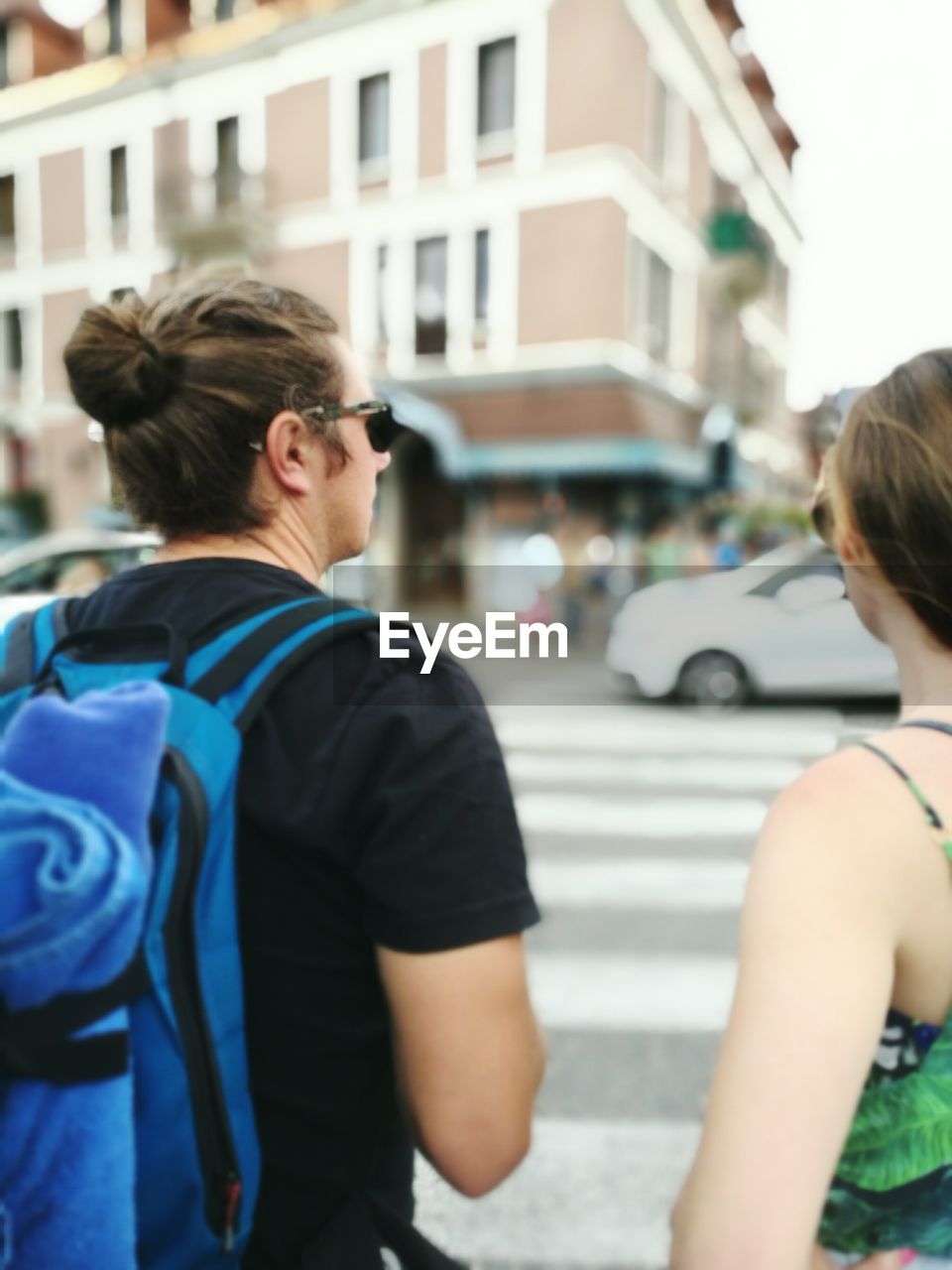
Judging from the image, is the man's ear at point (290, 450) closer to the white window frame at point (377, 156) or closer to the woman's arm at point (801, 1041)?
the woman's arm at point (801, 1041)

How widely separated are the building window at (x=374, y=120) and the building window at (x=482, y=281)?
2.36 m

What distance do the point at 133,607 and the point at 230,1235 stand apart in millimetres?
602

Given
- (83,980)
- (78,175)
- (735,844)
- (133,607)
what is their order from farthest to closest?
1. (78,175)
2. (735,844)
3. (133,607)
4. (83,980)

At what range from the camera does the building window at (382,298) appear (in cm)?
1758

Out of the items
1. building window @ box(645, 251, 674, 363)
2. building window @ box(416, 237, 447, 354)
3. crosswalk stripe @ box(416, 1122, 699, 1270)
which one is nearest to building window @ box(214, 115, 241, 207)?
building window @ box(416, 237, 447, 354)

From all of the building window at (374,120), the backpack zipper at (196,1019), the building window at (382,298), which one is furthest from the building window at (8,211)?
the backpack zipper at (196,1019)

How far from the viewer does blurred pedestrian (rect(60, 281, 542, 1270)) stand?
0.93 m

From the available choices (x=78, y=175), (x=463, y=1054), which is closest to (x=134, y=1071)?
(x=463, y=1054)

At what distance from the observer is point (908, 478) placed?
3.07 feet

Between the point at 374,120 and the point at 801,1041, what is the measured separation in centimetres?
1890

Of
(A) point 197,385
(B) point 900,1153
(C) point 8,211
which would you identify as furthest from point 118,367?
(C) point 8,211

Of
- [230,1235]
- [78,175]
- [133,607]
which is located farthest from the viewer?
[78,175]

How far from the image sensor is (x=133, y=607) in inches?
41.6

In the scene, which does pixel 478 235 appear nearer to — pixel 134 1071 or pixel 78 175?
pixel 78 175
